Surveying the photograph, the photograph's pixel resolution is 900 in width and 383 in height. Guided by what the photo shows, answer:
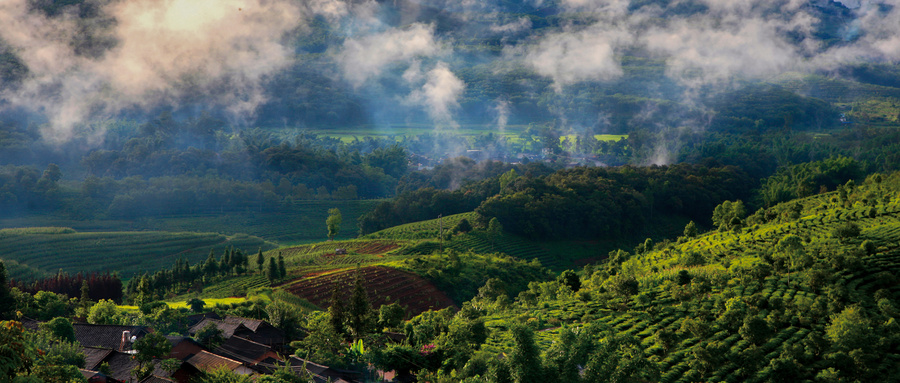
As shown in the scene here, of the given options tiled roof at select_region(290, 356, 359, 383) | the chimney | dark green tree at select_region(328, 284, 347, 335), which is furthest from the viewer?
dark green tree at select_region(328, 284, 347, 335)

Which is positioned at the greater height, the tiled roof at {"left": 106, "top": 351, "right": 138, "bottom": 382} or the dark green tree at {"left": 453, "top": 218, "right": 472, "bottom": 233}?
the dark green tree at {"left": 453, "top": 218, "right": 472, "bottom": 233}

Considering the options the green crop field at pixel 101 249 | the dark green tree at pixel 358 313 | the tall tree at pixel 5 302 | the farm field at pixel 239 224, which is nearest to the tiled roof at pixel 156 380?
the dark green tree at pixel 358 313

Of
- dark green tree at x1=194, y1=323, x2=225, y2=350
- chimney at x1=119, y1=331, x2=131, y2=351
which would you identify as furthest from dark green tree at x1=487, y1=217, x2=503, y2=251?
chimney at x1=119, y1=331, x2=131, y2=351

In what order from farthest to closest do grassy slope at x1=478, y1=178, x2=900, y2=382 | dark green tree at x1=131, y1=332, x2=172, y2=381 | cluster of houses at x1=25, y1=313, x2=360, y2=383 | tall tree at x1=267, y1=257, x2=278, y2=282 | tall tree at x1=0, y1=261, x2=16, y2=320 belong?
1. tall tree at x1=267, y1=257, x2=278, y2=282
2. tall tree at x1=0, y1=261, x2=16, y2=320
3. grassy slope at x1=478, y1=178, x2=900, y2=382
4. cluster of houses at x1=25, y1=313, x2=360, y2=383
5. dark green tree at x1=131, y1=332, x2=172, y2=381

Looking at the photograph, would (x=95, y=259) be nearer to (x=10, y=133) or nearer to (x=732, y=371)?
(x=732, y=371)

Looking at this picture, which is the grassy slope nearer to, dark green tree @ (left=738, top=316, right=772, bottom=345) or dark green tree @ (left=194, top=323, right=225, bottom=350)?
dark green tree @ (left=738, top=316, right=772, bottom=345)

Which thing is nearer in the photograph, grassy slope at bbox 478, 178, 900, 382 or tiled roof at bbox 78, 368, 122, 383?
tiled roof at bbox 78, 368, 122, 383

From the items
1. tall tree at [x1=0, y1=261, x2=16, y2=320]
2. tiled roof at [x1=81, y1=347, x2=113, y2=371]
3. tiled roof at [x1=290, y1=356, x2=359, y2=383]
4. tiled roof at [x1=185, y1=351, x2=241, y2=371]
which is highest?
tall tree at [x1=0, y1=261, x2=16, y2=320]
